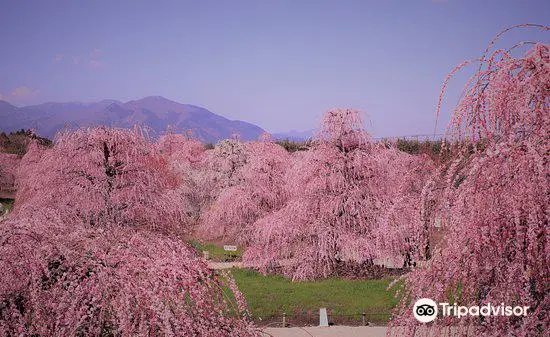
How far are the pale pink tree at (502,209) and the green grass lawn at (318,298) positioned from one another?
9.03m

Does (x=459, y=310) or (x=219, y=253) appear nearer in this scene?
(x=459, y=310)

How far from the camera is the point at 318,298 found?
14.6 meters

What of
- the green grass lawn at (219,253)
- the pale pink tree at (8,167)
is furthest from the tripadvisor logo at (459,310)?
the pale pink tree at (8,167)

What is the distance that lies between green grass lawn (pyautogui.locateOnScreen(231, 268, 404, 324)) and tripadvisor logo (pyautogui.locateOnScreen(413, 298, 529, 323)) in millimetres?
8616

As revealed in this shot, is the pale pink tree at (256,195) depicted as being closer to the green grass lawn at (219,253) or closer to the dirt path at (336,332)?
the green grass lawn at (219,253)

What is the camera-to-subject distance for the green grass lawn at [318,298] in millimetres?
13336

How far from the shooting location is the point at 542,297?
380cm

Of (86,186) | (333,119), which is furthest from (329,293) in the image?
(86,186)

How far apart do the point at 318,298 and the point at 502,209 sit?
1170 cm

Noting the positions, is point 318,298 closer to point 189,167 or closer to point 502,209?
point 502,209

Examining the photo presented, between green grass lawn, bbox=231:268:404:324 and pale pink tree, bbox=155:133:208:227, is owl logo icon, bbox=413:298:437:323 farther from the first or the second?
pale pink tree, bbox=155:133:208:227

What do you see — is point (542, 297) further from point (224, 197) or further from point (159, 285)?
point (224, 197)

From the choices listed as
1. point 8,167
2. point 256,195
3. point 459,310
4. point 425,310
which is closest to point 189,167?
point 256,195

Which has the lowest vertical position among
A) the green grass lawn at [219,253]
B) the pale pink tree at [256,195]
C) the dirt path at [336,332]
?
the green grass lawn at [219,253]
